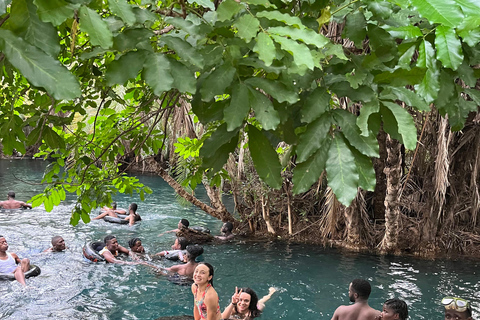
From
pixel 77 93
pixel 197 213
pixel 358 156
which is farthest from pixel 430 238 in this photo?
pixel 77 93

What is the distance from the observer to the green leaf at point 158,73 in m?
1.30

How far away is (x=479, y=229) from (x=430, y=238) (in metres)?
1.03

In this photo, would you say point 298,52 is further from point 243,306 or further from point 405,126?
point 243,306

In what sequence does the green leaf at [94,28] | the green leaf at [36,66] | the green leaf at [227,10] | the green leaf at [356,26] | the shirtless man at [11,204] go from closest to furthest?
the green leaf at [36,66]
the green leaf at [94,28]
the green leaf at [227,10]
the green leaf at [356,26]
the shirtless man at [11,204]

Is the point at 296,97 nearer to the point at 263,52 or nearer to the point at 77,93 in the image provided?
the point at 263,52

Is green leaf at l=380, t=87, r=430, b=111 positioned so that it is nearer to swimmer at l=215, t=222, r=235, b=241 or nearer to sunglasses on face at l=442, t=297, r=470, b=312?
sunglasses on face at l=442, t=297, r=470, b=312

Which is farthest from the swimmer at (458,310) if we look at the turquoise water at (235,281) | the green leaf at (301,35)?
the green leaf at (301,35)

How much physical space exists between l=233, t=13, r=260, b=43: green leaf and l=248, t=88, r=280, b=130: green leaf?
209 millimetres

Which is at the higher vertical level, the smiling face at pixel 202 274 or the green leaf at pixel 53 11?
the green leaf at pixel 53 11

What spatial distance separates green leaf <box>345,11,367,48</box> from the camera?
179 centimetres

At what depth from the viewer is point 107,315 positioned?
263 inches

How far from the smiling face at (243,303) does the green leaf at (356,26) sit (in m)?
4.69

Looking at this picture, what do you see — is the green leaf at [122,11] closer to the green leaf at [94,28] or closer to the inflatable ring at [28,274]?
the green leaf at [94,28]

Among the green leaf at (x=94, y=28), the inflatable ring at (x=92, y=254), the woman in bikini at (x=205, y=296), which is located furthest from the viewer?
the inflatable ring at (x=92, y=254)
